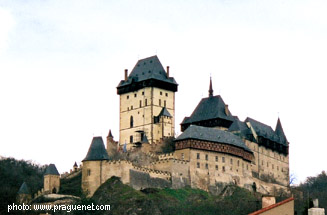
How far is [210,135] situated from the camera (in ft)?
322

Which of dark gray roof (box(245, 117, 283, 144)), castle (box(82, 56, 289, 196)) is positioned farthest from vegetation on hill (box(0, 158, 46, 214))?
dark gray roof (box(245, 117, 283, 144))

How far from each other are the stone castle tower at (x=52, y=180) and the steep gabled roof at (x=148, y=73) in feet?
63.3

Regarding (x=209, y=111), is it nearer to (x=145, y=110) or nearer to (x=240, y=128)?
(x=240, y=128)

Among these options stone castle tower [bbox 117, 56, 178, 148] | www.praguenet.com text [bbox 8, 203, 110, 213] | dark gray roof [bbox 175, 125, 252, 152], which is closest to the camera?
www.praguenet.com text [bbox 8, 203, 110, 213]

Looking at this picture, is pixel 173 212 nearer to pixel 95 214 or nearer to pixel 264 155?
pixel 95 214

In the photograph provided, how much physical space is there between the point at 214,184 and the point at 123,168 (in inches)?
478

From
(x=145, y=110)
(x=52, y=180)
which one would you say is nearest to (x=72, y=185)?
(x=52, y=180)

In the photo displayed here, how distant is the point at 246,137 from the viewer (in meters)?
106

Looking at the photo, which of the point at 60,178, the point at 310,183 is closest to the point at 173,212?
the point at 60,178

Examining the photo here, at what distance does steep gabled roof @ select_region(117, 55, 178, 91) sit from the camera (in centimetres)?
10619

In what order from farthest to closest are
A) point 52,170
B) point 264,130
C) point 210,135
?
point 264,130 → point 210,135 → point 52,170

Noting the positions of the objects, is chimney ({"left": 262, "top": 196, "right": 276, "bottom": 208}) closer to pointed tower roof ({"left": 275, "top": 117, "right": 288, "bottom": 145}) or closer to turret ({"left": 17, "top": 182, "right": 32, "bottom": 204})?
turret ({"left": 17, "top": 182, "right": 32, "bottom": 204})

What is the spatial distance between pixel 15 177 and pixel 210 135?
27102 mm

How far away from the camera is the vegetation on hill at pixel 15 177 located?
88.7 m
